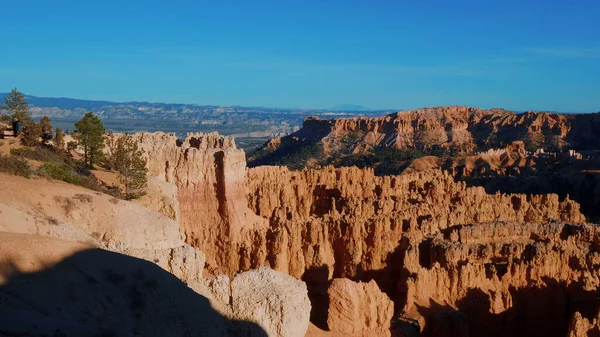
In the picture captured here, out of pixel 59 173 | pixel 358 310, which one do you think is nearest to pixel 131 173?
pixel 59 173

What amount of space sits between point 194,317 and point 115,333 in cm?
238

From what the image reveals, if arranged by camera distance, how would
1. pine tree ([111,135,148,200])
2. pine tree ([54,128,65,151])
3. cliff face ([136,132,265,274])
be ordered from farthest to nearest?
cliff face ([136,132,265,274]) < pine tree ([54,128,65,151]) < pine tree ([111,135,148,200])

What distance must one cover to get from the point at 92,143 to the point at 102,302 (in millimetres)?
16081

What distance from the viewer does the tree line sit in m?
22.1

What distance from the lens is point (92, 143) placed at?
25.0 metres

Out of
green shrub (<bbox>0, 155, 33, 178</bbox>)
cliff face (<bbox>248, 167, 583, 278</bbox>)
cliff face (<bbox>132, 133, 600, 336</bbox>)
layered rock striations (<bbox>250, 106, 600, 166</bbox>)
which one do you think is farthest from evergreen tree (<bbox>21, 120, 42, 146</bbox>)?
layered rock striations (<bbox>250, 106, 600, 166</bbox>)

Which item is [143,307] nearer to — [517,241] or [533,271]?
[533,271]

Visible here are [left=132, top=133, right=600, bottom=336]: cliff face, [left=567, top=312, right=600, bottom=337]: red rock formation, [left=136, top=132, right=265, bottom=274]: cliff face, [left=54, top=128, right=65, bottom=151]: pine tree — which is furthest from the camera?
[left=136, top=132, right=265, bottom=274]: cliff face

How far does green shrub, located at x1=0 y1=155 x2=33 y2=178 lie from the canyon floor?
758mm

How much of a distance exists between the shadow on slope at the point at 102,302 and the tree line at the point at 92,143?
1029 cm

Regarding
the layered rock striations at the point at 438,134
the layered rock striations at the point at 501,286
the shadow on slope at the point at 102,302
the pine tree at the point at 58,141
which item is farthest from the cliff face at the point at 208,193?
the layered rock striations at the point at 438,134

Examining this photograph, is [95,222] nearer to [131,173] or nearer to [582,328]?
[131,173]

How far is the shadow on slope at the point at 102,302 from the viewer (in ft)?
27.4

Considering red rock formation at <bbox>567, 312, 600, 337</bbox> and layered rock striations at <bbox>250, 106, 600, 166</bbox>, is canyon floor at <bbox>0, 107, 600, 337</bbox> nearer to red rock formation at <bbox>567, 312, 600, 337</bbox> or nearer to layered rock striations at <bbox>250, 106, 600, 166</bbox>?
red rock formation at <bbox>567, 312, 600, 337</bbox>
